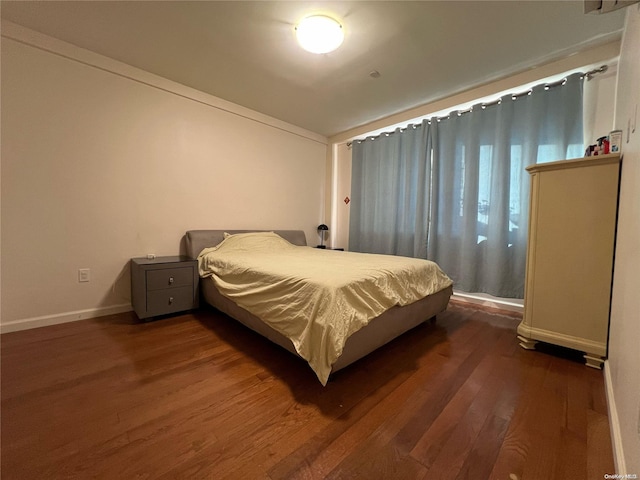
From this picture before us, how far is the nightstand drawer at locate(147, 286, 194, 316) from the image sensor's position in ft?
7.88

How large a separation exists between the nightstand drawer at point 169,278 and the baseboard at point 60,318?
623mm

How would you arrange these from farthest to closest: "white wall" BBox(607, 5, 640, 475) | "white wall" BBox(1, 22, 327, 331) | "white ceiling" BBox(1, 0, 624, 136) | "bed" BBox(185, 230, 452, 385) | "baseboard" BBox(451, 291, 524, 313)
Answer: "baseboard" BBox(451, 291, 524, 313), "white wall" BBox(1, 22, 327, 331), "white ceiling" BBox(1, 0, 624, 136), "bed" BBox(185, 230, 452, 385), "white wall" BBox(607, 5, 640, 475)

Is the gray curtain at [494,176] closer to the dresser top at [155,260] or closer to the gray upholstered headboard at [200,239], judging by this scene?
the gray upholstered headboard at [200,239]

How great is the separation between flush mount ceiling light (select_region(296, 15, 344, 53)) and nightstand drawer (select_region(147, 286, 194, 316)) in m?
2.52

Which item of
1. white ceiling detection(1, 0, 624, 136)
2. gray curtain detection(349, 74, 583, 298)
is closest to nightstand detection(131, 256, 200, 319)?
white ceiling detection(1, 0, 624, 136)

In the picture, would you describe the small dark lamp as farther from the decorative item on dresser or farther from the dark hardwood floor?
the decorative item on dresser

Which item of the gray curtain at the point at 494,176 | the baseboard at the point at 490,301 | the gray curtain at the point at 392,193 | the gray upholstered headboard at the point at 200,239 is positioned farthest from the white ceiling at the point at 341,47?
the baseboard at the point at 490,301

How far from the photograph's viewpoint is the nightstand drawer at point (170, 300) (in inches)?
94.6

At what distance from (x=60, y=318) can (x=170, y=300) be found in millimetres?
926

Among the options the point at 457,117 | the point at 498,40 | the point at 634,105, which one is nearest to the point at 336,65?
the point at 498,40

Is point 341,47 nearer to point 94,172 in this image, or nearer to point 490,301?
point 94,172

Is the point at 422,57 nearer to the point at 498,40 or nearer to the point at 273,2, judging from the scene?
the point at 498,40

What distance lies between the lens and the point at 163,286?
2461 millimetres

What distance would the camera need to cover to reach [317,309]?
1.46 metres
